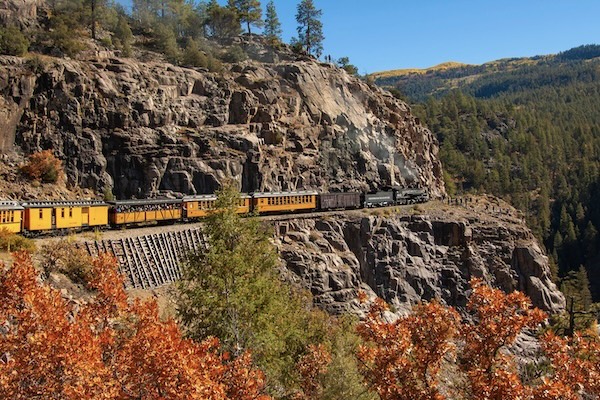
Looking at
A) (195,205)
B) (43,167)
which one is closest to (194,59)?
(43,167)

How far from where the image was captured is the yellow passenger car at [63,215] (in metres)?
33.2

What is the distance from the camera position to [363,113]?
71062 millimetres

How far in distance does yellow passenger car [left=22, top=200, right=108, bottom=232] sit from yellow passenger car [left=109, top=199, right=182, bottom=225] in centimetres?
77

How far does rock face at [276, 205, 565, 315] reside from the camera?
45.9m

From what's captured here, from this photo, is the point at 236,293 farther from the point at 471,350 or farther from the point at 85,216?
the point at 85,216

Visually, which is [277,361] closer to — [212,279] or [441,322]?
[212,279]

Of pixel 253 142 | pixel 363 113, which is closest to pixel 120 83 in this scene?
pixel 253 142

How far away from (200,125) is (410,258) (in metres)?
26.4

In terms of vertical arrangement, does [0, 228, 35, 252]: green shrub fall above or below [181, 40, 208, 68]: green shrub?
below

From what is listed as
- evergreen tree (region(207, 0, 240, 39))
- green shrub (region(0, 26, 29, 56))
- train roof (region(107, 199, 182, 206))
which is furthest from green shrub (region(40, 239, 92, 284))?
evergreen tree (region(207, 0, 240, 39))

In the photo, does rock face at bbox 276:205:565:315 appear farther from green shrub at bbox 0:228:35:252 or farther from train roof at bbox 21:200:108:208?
green shrub at bbox 0:228:35:252

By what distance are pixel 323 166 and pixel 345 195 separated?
754cm

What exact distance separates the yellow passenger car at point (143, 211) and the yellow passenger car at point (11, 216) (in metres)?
6.96

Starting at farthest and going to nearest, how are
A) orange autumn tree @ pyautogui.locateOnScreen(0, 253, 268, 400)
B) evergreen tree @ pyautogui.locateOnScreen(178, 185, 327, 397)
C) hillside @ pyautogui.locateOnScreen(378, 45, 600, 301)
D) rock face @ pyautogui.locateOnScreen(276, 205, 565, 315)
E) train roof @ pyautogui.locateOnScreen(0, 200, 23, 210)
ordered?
hillside @ pyautogui.locateOnScreen(378, 45, 600, 301)
rock face @ pyautogui.locateOnScreen(276, 205, 565, 315)
train roof @ pyautogui.locateOnScreen(0, 200, 23, 210)
evergreen tree @ pyautogui.locateOnScreen(178, 185, 327, 397)
orange autumn tree @ pyautogui.locateOnScreen(0, 253, 268, 400)
